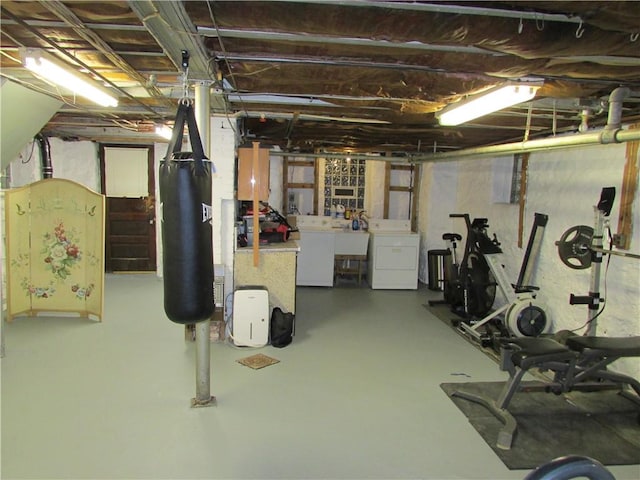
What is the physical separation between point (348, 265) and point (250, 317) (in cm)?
357

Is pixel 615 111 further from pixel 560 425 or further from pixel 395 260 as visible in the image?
pixel 395 260

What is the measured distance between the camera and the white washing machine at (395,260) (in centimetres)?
660

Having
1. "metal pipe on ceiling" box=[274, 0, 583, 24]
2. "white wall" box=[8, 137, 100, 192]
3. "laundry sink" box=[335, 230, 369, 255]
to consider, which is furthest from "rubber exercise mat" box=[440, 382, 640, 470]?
"white wall" box=[8, 137, 100, 192]

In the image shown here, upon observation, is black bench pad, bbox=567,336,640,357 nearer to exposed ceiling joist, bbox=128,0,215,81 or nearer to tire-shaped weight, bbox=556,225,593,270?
tire-shaped weight, bbox=556,225,593,270

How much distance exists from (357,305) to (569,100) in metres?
3.48

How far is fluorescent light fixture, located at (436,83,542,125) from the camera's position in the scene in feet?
8.14

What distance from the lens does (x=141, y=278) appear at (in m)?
6.99

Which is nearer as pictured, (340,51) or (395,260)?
(340,51)

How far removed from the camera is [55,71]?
2381mm

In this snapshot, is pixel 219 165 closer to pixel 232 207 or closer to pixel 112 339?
pixel 232 207

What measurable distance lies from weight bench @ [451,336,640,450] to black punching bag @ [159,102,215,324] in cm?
215

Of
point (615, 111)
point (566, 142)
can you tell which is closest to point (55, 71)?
point (566, 142)

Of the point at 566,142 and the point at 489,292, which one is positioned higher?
the point at 566,142

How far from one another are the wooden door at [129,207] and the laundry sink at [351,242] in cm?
317
